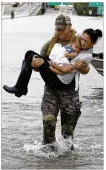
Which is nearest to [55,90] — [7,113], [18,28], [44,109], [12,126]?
[44,109]

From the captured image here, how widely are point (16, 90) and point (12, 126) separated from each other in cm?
173

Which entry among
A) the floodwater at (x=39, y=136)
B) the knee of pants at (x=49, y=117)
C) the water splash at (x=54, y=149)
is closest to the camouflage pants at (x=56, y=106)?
the knee of pants at (x=49, y=117)

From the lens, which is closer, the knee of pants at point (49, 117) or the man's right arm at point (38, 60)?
the man's right arm at point (38, 60)

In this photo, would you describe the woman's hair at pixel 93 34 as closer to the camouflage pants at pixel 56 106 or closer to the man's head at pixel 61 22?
the man's head at pixel 61 22

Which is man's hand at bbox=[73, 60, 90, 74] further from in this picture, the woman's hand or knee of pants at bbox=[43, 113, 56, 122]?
knee of pants at bbox=[43, 113, 56, 122]

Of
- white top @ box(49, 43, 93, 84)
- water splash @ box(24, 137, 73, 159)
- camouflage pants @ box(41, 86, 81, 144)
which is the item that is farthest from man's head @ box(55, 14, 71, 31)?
water splash @ box(24, 137, 73, 159)

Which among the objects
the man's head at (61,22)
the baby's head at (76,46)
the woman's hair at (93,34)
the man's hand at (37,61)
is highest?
the man's head at (61,22)

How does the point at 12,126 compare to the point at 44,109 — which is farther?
the point at 12,126

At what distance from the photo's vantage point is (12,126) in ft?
31.5

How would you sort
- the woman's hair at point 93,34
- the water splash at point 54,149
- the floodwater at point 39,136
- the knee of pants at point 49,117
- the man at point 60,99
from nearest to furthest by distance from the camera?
1. the woman's hair at point 93,34
2. the man at point 60,99
3. the knee of pants at point 49,117
4. the floodwater at point 39,136
5. the water splash at point 54,149

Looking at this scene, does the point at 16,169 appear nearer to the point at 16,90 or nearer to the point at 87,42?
the point at 16,90

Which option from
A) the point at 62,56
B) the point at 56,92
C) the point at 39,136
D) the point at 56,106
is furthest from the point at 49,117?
the point at 39,136

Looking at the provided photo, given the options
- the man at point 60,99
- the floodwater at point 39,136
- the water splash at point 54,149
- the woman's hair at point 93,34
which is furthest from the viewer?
the water splash at point 54,149

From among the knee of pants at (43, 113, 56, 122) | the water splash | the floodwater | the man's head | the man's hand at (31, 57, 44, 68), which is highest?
the man's head
